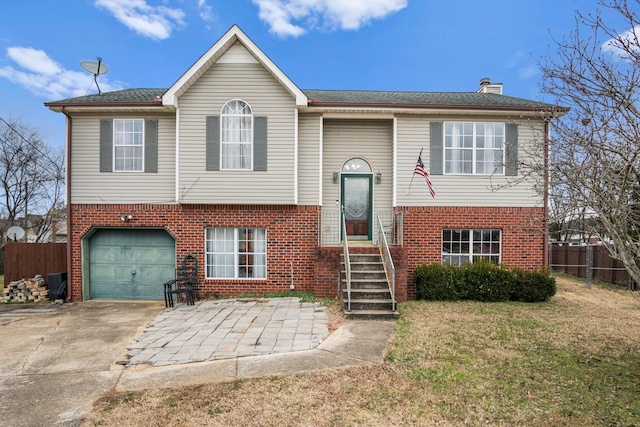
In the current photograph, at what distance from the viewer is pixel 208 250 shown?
1003 cm

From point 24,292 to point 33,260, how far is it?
3.23ft

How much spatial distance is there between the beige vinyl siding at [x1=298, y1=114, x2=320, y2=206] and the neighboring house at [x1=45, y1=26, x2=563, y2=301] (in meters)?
0.03

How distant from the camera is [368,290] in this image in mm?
8102

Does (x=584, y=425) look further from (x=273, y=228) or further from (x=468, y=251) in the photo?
(x=273, y=228)

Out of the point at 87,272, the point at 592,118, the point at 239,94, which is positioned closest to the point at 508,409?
the point at 592,118

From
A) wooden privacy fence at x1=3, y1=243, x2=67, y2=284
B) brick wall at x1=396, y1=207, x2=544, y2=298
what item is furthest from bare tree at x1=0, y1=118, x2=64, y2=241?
brick wall at x1=396, y1=207, x2=544, y2=298

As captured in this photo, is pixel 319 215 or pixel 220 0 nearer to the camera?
pixel 319 215

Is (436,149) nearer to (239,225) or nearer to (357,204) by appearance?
(357,204)

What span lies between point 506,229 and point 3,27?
22.0 meters

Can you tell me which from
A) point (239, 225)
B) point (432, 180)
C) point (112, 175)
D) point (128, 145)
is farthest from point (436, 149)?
point (112, 175)

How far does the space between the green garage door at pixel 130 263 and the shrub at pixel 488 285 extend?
8434 mm

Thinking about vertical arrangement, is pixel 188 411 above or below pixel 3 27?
below

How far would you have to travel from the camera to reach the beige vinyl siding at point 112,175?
9898 millimetres

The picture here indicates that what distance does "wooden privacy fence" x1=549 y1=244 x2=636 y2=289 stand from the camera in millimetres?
12586
